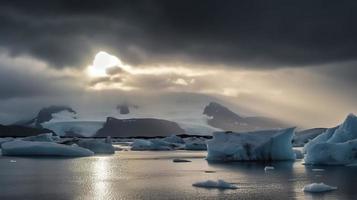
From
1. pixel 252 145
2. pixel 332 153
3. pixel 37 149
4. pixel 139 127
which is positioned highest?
pixel 139 127

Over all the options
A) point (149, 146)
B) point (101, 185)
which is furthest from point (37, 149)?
point (149, 146)

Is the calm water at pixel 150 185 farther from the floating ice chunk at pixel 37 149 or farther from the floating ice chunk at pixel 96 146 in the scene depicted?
the floating ice chunk at pixel 96 146

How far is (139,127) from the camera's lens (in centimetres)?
18950

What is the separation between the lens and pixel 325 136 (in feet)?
126

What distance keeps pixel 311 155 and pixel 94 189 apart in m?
Answer: 17.3

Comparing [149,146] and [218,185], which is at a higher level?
[149,146]

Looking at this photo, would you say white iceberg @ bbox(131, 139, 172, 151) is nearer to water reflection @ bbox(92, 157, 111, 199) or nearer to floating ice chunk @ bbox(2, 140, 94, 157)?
floating ice chunk @ bbox(2, 140, 94, 157)

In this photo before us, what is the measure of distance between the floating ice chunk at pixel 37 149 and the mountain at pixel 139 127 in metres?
133

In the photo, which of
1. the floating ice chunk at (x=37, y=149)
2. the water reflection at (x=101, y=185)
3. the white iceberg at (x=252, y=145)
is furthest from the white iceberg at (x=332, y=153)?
the floating ice chunk at (x=37, y=149)

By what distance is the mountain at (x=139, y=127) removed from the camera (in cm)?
17975

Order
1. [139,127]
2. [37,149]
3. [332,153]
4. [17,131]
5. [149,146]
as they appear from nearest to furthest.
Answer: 1. [332,153]
2. [37,149]
3. [149,146]
4. [17,131]
5. [139,127]

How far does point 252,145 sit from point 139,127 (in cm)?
15565

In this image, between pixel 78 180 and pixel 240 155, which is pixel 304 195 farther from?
pixel 240 155

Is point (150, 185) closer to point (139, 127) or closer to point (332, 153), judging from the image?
point (332, 153)
